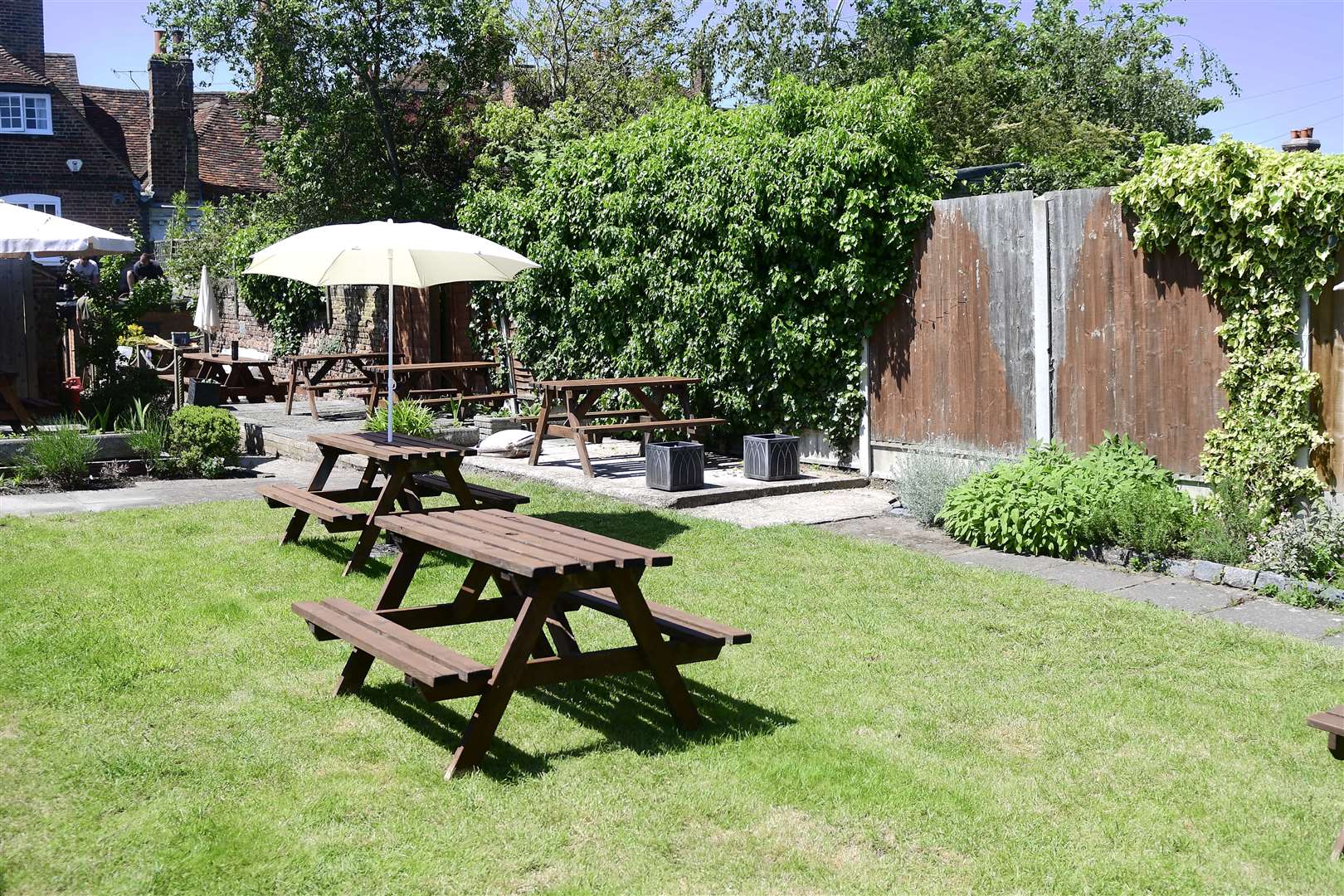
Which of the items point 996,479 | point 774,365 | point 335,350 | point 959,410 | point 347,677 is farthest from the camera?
point 335,350

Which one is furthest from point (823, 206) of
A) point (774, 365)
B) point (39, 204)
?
point (39, 204)

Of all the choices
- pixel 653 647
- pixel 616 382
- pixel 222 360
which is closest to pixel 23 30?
pixel 222 360

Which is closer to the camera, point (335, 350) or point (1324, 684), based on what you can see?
point (1324, 684)

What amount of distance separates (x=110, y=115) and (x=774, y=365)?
30.6m

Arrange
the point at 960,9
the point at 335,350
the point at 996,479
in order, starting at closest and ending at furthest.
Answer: the point at 996,479 → the point at 335,350 → the point at 960,9

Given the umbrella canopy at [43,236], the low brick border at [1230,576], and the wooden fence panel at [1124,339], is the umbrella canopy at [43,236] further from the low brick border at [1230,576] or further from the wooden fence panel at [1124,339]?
the low brick border at [1230,576]

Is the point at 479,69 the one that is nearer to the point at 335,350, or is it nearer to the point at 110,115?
the point at 335,350

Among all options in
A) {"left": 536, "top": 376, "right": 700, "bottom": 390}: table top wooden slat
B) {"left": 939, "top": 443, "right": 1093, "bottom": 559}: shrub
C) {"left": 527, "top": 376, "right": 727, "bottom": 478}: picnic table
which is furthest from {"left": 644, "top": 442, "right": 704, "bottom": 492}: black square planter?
{"left": 939, "top": 443, "right": 1093, "bottom": 559}: shrub

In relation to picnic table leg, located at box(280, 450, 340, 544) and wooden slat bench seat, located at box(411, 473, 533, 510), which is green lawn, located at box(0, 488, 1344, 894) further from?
picnic table leg, located at box(280, 450, 340, 544)

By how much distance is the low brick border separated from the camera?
6656 millimetres

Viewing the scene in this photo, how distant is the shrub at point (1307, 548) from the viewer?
692 cm

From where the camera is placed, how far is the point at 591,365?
1394cm

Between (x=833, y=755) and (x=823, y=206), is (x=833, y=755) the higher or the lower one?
the lower one

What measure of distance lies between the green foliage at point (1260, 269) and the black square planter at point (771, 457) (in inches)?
140
